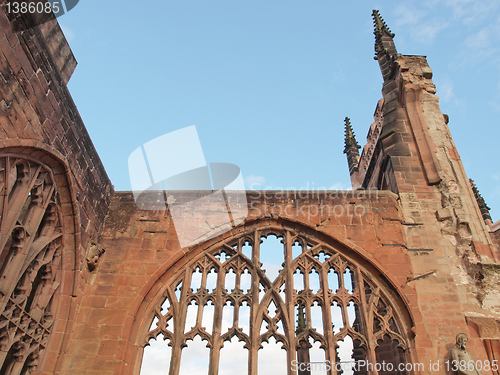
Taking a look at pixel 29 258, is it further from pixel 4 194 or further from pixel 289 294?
pixel 289 294

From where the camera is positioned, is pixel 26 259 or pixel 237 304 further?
pixel 237 304

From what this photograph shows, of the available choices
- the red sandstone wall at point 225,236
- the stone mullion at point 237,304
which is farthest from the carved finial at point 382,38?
the stone mullion at point 237,304

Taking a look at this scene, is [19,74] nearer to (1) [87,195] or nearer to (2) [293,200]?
(1) [87,195]

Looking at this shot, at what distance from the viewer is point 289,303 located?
691cm

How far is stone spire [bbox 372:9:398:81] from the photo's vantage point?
10688 mm

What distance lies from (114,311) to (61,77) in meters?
3.75

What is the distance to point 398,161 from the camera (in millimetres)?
8445

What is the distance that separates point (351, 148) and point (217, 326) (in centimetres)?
1024

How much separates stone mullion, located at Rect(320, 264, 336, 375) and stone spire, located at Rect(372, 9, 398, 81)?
5927 millimetres

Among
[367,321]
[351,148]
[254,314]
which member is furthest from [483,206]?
[254,314]

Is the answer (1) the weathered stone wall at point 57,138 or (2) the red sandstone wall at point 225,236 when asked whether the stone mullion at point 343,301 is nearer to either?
(2) the red sandstone wall at point 225,236

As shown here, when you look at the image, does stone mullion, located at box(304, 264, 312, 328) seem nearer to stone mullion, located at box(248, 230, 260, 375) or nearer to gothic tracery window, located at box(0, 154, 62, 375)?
stone mullion, located at box(248, 230, 260, 375)

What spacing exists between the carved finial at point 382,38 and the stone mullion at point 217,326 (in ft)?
24.7

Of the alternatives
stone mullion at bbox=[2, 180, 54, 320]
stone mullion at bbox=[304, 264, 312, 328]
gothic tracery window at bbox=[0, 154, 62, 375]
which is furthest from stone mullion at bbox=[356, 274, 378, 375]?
stone mullion at bbox=[2, 180, 54, 320]
